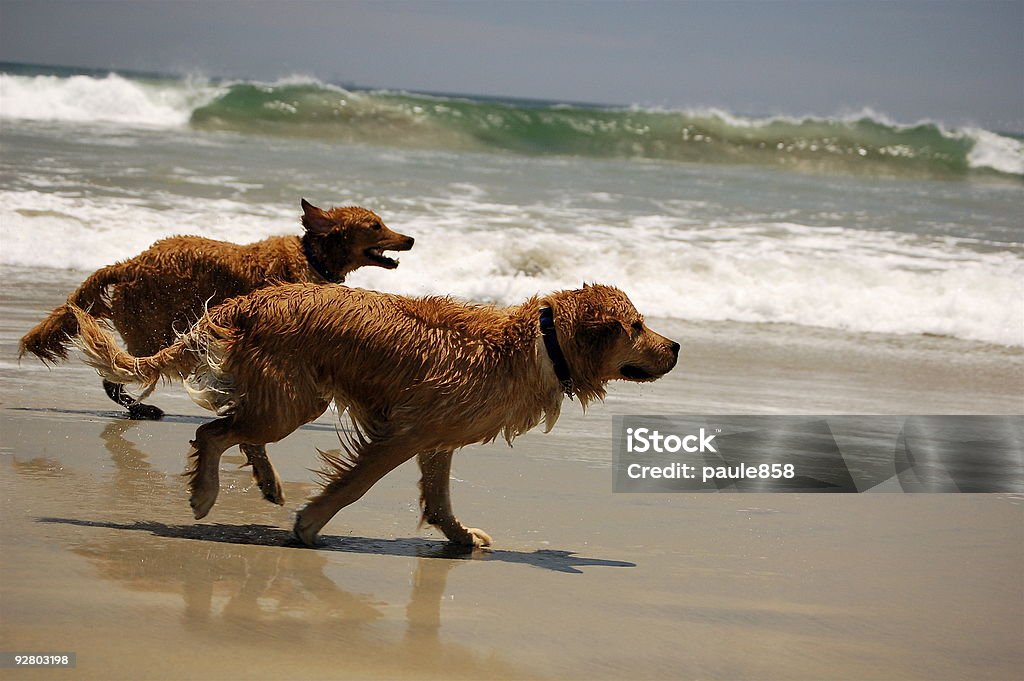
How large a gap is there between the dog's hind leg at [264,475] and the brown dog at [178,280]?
166cm

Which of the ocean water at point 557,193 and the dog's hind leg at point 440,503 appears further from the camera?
the ocean water at point 557,193

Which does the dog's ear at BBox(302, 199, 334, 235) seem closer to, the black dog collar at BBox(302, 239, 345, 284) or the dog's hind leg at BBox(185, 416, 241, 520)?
the black dog collar at BBox(302, 239, 345, 284)

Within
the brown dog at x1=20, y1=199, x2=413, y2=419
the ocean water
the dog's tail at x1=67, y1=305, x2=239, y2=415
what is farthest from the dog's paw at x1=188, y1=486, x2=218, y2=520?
the ocean water

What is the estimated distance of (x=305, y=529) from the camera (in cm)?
518

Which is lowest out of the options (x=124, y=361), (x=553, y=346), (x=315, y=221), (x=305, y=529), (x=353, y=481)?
(x=305, y=529)

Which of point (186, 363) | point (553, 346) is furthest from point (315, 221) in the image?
point (553, 346)

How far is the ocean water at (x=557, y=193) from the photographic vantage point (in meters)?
13.9

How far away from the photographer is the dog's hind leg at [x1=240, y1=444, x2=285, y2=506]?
590 centimetres

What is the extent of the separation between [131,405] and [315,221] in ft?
5.48

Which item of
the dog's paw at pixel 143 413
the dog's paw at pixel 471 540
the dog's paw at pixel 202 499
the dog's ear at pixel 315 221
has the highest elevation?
the dog's ear at pixel 315 221

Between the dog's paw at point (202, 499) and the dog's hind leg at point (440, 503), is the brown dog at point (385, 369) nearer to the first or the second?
the dog's paw at point (202, 499)

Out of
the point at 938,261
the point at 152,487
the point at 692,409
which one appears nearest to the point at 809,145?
the point at 938,261

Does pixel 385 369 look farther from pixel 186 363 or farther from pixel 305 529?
pixel 186 363

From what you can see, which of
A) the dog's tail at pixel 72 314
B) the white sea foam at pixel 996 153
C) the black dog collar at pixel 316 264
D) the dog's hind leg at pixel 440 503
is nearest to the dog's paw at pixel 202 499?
the dog's hind leg at pixel 440 503
